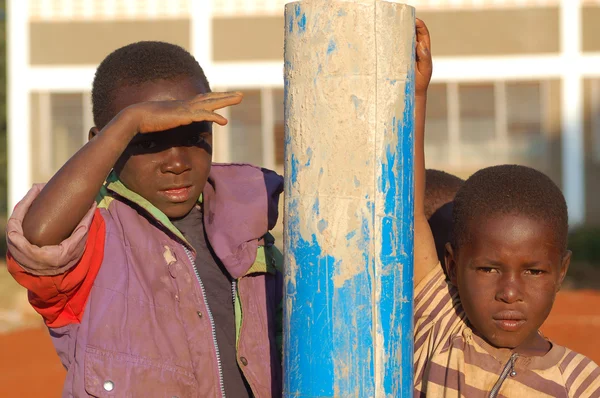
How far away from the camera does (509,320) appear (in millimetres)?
2680

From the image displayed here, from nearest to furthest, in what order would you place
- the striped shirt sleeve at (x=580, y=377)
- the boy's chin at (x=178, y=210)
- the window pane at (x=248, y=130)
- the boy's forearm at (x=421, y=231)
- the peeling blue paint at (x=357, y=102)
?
1. the peeling blue paint at (x=357, y=102)
2. the striped shirt sleeve at (x=580, y=377)
3. the boy's chin at (x=178, y=210)
4. the boy's forearm at (x=421, y=231)
5. the window pane at (x=248, y=130)

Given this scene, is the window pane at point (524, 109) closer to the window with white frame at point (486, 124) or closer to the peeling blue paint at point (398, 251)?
the window with white frame at point (486, 124)

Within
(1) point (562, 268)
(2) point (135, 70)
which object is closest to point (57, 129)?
(2) point (135, 70)

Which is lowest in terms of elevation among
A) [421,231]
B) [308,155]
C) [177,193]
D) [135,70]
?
[421,231]

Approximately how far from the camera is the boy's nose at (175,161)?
263cm

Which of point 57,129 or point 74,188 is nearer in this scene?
point 74,188

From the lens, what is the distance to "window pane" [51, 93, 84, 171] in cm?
1770

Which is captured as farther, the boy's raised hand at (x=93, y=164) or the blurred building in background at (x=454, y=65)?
the blurred building in background at (x=454, y=65)

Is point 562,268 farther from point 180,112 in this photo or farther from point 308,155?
point 180,112

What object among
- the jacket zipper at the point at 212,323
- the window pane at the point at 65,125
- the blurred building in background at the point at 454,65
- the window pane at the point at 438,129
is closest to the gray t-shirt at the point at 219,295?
the jacket zipper at the point at 212,323

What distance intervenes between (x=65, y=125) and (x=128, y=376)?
15905 millimetres

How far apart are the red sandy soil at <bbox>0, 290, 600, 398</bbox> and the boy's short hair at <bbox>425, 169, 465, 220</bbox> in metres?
6.45

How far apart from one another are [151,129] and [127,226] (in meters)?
0.34

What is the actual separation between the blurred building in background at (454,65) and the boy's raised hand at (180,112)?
14.7 metres
